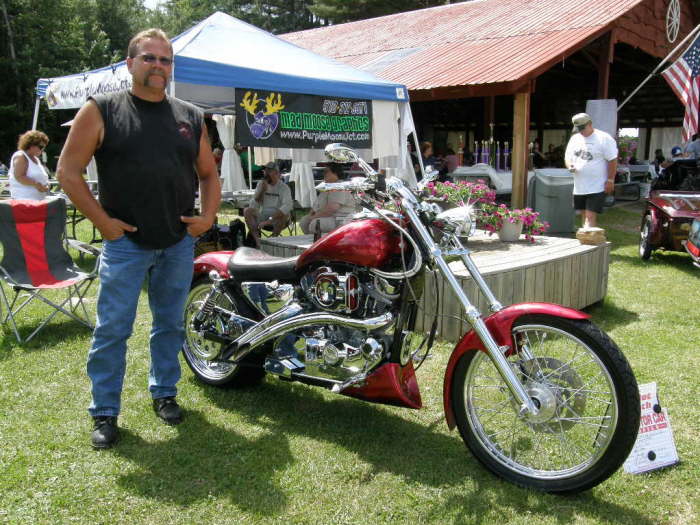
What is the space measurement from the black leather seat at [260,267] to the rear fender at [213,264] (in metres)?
0.13

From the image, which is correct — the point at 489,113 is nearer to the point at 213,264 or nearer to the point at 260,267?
the point at 213,264

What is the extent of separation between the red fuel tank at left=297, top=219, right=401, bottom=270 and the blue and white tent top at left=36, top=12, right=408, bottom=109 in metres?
3.72

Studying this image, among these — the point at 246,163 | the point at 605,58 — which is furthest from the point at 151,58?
the point at 605,58

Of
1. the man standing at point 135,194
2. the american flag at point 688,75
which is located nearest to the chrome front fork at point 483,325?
the man standing at point 135,194

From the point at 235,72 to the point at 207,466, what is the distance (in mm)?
4557

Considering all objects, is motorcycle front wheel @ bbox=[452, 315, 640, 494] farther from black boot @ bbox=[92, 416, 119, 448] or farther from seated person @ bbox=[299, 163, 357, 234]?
seated person @ bbox=[299, 163, 357, 234]

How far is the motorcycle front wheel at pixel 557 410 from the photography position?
92.0 inches

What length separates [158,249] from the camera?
3016 millimetres

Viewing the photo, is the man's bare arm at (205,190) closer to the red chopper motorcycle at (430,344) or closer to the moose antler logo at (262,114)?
the red chopper motorcycle at (430,344)

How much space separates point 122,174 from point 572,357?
2130mm

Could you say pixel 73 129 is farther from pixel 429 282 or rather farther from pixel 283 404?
pixel 429 282

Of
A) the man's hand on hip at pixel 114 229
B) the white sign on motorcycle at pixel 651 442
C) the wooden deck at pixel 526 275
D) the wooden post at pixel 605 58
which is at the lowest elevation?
the white sign on motorcycle at pixel 651 442

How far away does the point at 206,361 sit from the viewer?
3.77 meters

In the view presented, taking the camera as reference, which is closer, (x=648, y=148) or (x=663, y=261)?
(x=663, y=261)
